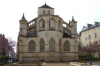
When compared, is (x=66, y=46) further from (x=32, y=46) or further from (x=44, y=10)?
(x=44, y=10)

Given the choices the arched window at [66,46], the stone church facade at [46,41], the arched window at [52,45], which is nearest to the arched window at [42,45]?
the stone church facade at [46,41]

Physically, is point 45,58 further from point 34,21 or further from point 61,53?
point 34,21

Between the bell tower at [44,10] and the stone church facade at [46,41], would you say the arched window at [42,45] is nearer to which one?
the stone church facade at [46,41]

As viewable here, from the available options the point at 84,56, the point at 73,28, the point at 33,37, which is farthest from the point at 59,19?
the point at 84,56

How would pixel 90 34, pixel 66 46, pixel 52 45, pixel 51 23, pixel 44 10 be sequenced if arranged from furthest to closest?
pixel 90 34
pixel 44 10
pixel 66 46
pixel 51 23
pixel 52 45

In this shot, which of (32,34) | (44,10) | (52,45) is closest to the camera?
(52,45)

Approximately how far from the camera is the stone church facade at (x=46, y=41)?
39.6 metres

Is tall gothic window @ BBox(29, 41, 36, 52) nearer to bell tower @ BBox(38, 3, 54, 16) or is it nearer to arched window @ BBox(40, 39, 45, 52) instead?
arched window @ BBox(40, 39, 45, 52)

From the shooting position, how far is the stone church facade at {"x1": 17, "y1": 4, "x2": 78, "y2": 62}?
39.6m

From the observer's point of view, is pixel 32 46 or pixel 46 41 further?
pixel 32 46

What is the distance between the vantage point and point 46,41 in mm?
39281

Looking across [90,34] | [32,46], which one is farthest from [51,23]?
[90,34]

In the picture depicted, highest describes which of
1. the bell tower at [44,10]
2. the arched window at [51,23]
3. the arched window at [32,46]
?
the bell tower at [44,10]

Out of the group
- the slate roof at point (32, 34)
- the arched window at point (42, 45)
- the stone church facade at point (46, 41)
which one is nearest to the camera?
the stone church facade at point (46, 41)
